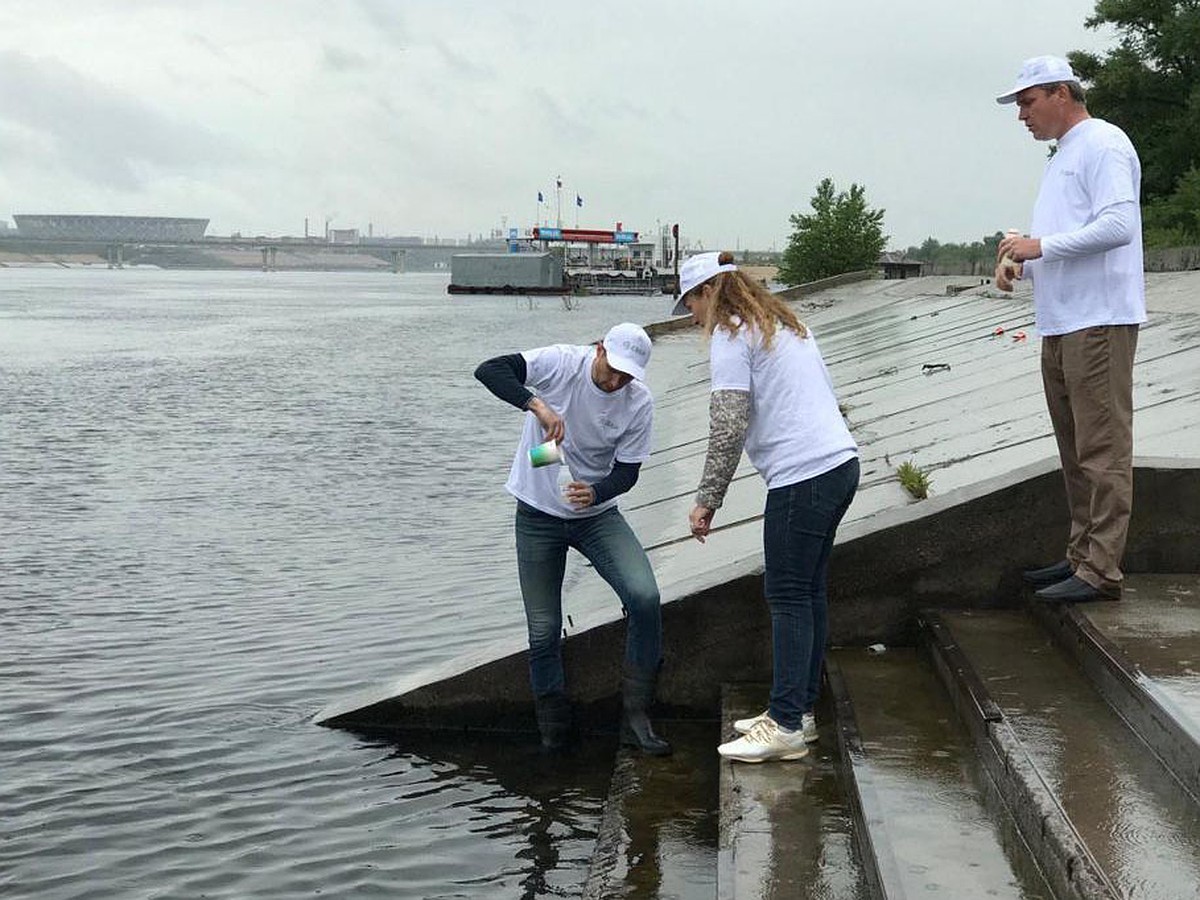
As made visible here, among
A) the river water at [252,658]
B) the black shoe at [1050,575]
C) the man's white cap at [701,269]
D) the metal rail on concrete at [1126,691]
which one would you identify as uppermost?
the man's white cap at [701,269]

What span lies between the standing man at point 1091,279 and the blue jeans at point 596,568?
62.7 inches

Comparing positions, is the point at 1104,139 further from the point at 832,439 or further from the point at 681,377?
the point at 681,377

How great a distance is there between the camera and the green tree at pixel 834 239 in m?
67.6

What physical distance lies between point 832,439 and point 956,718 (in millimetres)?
1190

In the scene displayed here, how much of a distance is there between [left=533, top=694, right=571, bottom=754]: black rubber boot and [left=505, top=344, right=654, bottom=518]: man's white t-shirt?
0.95 m

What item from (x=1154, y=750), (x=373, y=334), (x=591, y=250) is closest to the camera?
(x=1154, y=750)

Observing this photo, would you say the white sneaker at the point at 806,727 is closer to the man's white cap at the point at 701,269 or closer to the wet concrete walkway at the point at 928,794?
the wet concrete walkway at the point at 928,794

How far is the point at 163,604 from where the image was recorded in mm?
11086

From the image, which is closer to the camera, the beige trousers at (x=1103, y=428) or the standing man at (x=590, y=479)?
the beige trousers at (x=1103, y=428)

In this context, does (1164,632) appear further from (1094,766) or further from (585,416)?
(585,416)

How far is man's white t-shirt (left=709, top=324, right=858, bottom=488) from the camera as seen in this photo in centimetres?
555

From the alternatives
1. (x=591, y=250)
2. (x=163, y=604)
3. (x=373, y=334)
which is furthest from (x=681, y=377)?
(x=591, y=250)

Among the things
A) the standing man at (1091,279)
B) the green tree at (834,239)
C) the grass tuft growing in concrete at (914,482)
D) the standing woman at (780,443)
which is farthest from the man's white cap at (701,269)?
the green tree at (834,239)

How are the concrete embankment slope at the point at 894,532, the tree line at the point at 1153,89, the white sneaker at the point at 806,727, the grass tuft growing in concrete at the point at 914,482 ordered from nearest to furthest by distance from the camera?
the white sneaker at the point at 806,727 < the concrete embankment slope at the point at 894,532 < the grass tuft growing in concrete at the point at 914,482 < the tree line at the point at 1153,89
